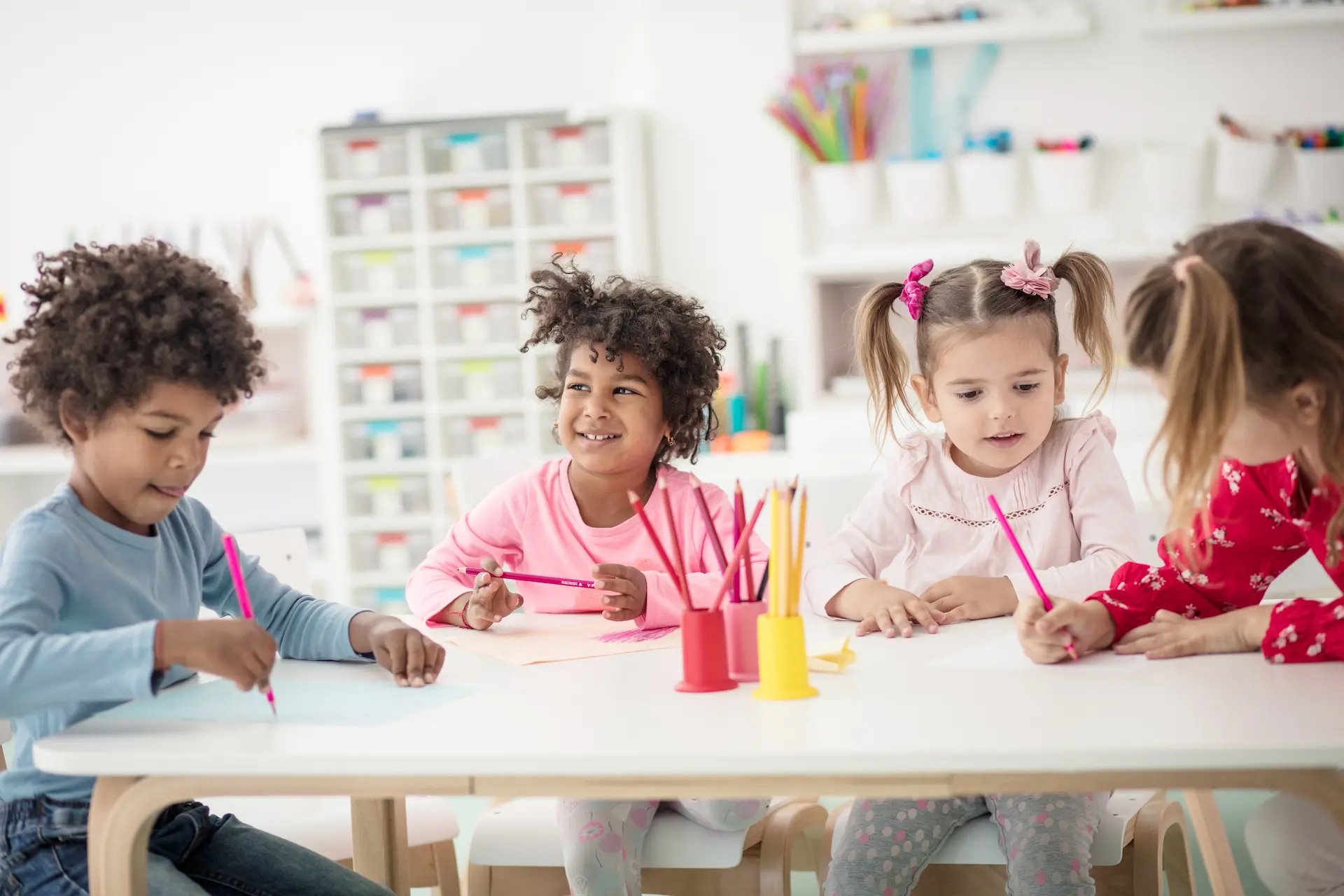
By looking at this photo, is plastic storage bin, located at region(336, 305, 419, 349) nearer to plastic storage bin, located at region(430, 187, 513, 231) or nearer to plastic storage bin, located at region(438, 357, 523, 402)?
plastic storage bin, located at region(438, 357, 523, 402)

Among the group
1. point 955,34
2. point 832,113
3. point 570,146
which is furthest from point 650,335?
point 570,146

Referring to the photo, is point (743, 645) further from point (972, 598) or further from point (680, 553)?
point (972, 598)

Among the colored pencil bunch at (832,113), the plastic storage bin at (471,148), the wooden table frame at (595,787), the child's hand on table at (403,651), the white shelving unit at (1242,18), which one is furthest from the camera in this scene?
the plastic storage bin at (471,148)

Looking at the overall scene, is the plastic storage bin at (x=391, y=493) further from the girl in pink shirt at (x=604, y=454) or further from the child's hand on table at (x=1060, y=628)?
the child's hand on table at (x=1060, y=628)

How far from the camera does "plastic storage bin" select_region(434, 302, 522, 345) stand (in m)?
4.31

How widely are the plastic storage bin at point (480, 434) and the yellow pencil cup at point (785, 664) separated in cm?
324

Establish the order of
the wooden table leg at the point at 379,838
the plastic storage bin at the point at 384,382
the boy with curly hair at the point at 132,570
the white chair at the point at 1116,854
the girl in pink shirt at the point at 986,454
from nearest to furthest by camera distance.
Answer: the boy with curly hair at the point at 132,570 < the white chair at the point at 1116,854 < the wooden table leg at the point at 379,838 < the girl in pink shirt at the point at 986,454 < the plastic storage bin at the point at 384,382

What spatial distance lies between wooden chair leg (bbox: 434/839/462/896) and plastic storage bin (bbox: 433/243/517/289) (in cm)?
287

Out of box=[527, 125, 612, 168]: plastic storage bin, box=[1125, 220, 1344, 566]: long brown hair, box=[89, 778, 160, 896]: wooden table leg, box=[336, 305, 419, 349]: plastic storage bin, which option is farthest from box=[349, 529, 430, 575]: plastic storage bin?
box=[1125, 220, 1344, 566]: long brown hair

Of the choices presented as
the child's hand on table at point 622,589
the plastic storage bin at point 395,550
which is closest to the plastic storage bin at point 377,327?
the plastic storage bin at point 395,550

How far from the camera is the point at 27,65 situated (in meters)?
4.84

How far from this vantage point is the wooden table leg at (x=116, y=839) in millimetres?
1023

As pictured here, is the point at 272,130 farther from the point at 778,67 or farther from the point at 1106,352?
the point at 1106,352

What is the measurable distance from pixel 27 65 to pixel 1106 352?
4.45 m
